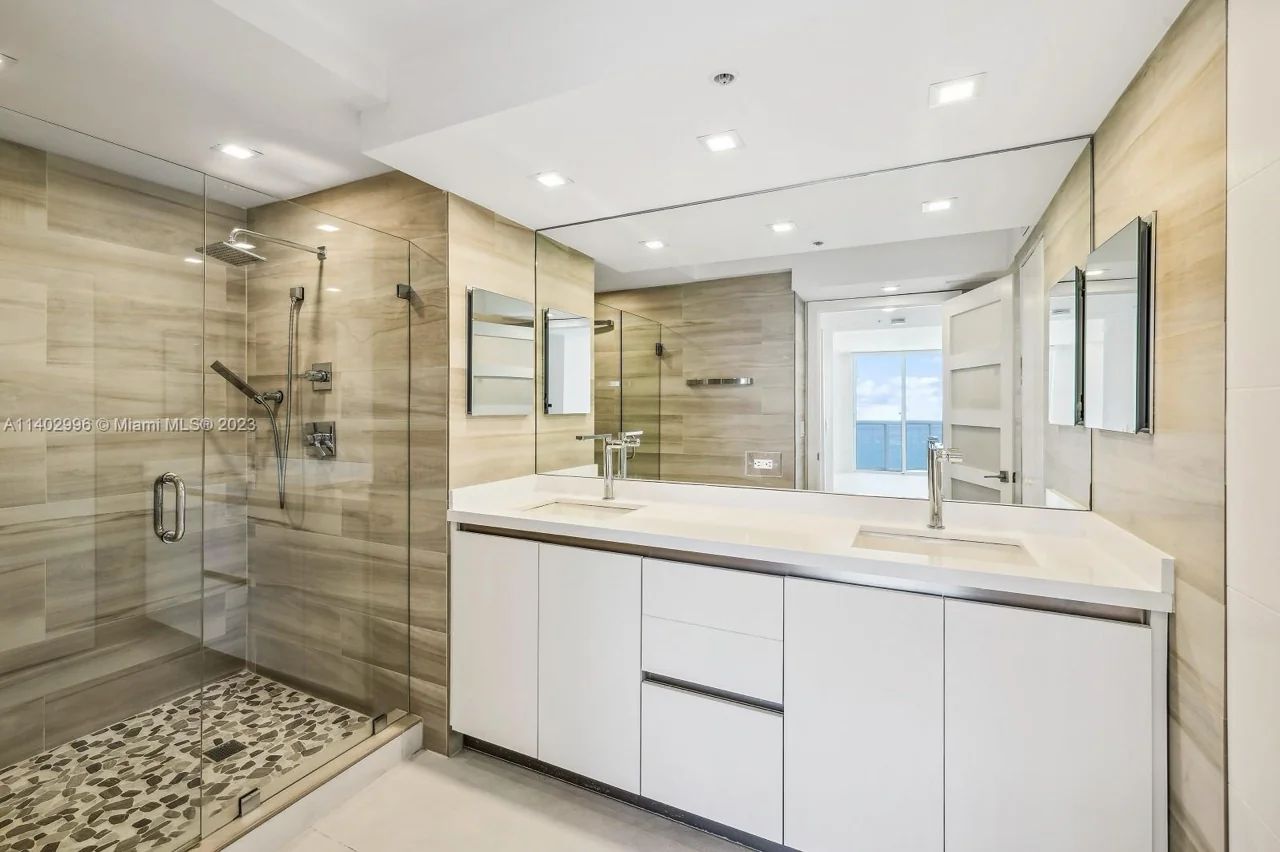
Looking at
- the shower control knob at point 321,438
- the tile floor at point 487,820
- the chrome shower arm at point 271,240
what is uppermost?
the chrome shower arm at point 271,240

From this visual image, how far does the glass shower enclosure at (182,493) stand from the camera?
149cm

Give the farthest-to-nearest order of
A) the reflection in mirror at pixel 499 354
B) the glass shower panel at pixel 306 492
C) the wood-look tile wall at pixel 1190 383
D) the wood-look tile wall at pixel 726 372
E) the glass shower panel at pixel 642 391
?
1. the glass shower panel at pixel 642 391
2. the reflection in mirror at pixel 499 354
3. the wood-look tile wall at pixel 726 372
4. the glass shower panel at pixel 306 492
5. the wood-look tile wall at pixel 1190 383

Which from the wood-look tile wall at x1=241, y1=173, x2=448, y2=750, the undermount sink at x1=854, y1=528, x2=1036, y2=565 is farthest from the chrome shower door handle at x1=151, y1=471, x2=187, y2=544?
the undermount sink at x1=854, y1=528, x2=1036, y2=565

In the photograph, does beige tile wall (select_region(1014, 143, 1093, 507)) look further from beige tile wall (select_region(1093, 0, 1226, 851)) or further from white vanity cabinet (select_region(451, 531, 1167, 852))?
white vanity cabinet (select_region(451, 531, 1167, 852))

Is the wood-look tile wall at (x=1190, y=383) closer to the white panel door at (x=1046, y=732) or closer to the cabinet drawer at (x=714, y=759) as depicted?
the white panel door at (x=1046, y=732)

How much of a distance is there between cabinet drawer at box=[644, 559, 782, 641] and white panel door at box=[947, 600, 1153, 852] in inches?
17.7

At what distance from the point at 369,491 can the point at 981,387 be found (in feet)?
7.51

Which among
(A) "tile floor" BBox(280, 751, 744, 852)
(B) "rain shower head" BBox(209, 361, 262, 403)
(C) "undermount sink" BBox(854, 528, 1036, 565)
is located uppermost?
(B) "rain shower head" BBox(209, 361, 262, 403)

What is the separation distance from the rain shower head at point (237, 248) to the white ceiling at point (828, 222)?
43.5 inches

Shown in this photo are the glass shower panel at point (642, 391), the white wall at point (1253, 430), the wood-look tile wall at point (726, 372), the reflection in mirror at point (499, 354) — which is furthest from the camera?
the glass shower panel at point (642, 391)

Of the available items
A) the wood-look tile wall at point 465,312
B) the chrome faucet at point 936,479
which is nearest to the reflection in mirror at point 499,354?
the wood-look tile wall at point 465,312

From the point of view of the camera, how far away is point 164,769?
5.72 ft

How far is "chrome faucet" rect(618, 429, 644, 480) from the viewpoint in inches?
95.4

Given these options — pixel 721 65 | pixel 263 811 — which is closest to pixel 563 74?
pixel 721 65
